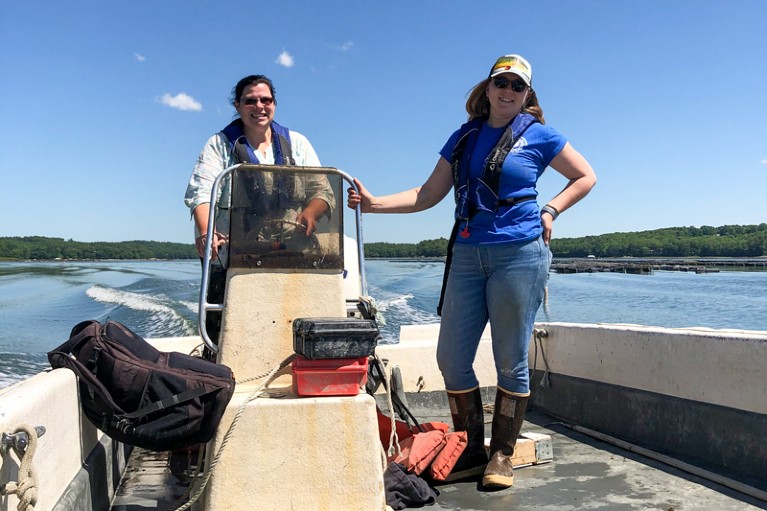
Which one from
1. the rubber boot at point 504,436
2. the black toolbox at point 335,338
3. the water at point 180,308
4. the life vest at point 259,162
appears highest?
the life vest at point 259,162

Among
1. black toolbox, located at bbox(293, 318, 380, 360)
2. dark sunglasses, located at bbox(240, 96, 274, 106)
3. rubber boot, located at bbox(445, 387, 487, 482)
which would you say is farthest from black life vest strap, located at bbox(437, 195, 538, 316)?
dark sunglasses, located at bbox(240, 96, 274, 106)

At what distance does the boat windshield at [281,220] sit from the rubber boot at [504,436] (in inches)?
40.4

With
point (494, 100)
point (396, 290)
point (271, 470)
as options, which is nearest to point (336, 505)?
point (271, 470)

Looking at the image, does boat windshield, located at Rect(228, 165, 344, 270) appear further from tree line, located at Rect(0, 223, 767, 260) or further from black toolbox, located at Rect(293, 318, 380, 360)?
tree line, located at Rect(0, 223, 767, 260)

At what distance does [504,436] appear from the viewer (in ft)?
9.99

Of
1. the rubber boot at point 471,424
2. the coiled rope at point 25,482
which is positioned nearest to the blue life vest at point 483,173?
the rubber boot at point 471,424

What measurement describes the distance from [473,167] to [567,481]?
154cm

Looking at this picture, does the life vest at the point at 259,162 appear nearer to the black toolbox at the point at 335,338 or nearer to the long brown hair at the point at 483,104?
the black toolbox at the point at 335,338

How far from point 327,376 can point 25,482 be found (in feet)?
3.45

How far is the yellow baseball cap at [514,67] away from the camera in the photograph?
3030 mm

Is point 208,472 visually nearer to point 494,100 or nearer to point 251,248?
point 251,248

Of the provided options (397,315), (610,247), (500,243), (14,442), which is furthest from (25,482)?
(610,247)

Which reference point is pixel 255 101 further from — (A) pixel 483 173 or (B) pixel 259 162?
(A) pixel 483 173

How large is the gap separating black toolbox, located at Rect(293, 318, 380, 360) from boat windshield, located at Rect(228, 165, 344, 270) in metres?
0.52
